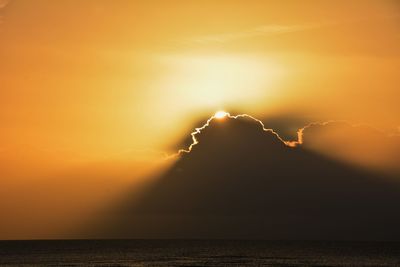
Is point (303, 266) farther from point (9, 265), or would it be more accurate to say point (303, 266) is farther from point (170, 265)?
point (9, 265)

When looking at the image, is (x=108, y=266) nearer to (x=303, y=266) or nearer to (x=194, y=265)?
(x=194, y=265)

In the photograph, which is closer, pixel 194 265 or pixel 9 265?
pixel 194 265

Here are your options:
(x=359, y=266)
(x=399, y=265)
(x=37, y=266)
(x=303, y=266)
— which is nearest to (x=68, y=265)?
(x=37, y=266)

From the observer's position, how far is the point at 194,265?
151375 millimetres

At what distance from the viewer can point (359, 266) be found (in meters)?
157

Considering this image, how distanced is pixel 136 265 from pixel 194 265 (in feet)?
43.2

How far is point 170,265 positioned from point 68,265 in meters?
25.3

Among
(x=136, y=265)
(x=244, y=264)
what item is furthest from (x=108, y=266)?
(x=244, y=264)

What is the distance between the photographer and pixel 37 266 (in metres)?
163

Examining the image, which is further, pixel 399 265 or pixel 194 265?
pixel 399 265

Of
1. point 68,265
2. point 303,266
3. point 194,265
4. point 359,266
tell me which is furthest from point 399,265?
point 68,265

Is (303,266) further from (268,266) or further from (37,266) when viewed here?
(37,266)

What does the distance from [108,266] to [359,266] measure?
56804 mm

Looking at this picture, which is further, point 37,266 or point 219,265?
point 37,266
